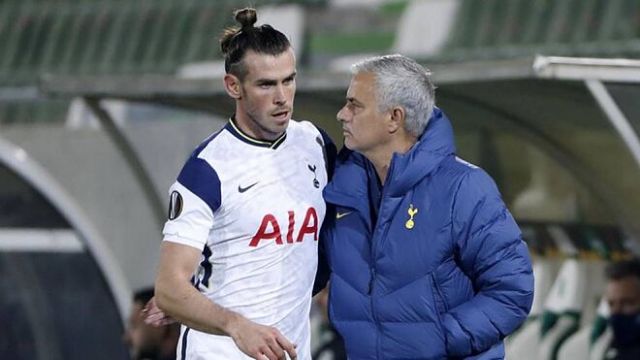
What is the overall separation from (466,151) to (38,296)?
297 cm

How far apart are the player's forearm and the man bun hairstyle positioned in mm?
590

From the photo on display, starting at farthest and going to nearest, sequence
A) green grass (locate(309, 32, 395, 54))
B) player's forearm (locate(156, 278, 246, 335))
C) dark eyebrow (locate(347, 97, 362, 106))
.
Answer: green grass (locate(309, 32, 395, 54)) → dark eyebrow (locate(347, 97, 362, 106)) → player's forearm (locate(156, 278, 246, 335))

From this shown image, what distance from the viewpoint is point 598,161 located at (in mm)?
8531

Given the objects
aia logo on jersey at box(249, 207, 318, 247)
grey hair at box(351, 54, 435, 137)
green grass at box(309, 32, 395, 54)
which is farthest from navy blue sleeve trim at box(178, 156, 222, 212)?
green grass at box(309, 32, 395, 54)

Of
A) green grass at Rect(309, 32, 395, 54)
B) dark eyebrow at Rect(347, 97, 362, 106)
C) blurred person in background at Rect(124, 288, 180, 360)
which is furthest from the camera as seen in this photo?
green grass at Rect(309, 32, 395, 54)

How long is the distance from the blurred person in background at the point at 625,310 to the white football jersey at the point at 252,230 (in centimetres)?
300

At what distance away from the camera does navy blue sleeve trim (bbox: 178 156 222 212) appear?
4.68m

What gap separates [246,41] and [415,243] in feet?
2.32

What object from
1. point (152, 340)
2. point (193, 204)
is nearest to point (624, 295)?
point (152, 340)

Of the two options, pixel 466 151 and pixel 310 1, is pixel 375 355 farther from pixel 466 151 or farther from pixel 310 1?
pixel 310 1

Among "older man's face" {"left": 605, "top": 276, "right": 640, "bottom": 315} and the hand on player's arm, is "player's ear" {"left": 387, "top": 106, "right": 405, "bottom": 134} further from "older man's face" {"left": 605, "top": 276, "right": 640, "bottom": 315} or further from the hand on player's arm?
"older man's face" {"left": 605, "top": 276, "right": 640, "bottom": 315}

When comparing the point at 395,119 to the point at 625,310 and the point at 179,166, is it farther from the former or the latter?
the point at 179,166

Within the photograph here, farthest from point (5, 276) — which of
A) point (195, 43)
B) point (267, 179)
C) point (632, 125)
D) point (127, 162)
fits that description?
point (195, 43)

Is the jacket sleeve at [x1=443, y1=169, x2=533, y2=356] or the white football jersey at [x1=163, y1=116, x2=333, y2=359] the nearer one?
the jacket sleeve at [x1=443, y1=169, x2=533, y2=356]
